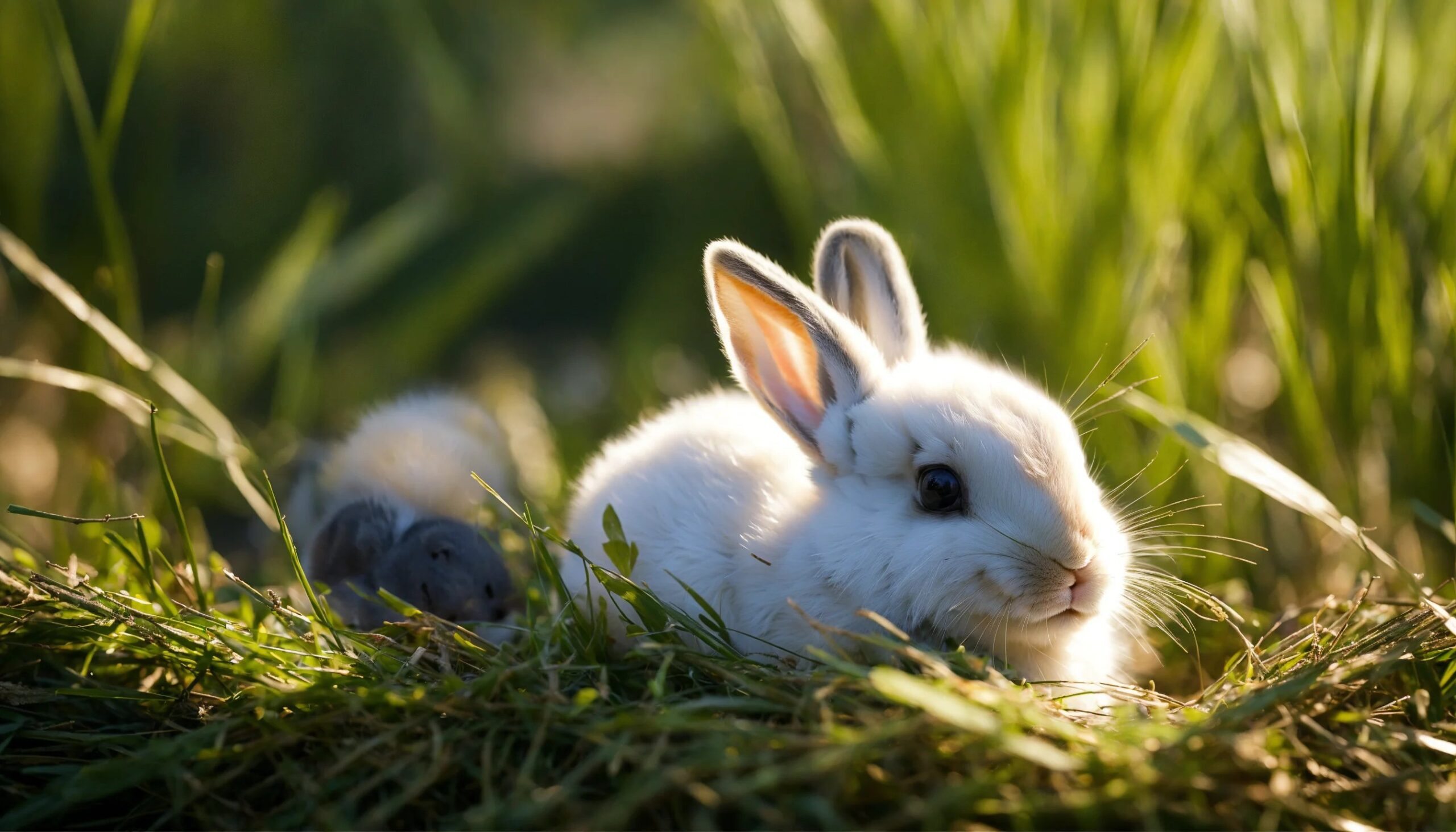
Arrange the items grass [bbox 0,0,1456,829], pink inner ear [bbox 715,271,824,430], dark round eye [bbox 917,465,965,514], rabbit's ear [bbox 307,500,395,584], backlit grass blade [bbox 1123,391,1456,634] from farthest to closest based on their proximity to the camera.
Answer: rabbit's ear [bbox 307,500,395,584] < pink inner ear [bbox 715,271,824,430] < backlit grass blade [bbox 1123,391,1456,634] < dark round eye [bbox 917,465,965,514] < grass [bbox 0,0,1456,829]

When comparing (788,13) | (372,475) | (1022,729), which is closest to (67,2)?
(372,475)

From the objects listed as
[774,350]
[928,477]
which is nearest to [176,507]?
[774,350]

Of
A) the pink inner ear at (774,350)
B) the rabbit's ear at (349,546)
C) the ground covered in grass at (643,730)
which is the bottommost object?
the ground covered in grass at (643,730)

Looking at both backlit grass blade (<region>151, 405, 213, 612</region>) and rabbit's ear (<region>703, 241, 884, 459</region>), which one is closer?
backlit grass blade (<region>151, 405, 213, 612</region>)

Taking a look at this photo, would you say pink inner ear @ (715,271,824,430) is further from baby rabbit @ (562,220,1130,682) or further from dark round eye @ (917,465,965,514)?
dark round eye @ (917,465,965,514)

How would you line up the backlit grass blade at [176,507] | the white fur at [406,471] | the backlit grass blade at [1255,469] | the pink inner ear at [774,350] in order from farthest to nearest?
the white fur at [406,471] < the pink inner ear at [774,350] < the backlit grass blade at [1255,469] < the backlit grass blade at [176,507]

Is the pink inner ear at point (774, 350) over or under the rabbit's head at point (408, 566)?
over

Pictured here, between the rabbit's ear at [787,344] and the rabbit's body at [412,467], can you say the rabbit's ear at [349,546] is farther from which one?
the rabbit's ear at [787,344]

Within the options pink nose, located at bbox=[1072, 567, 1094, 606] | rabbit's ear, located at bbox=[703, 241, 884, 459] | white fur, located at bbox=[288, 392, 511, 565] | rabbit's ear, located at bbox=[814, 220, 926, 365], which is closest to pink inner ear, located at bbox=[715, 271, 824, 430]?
rabbit's ear, located at bbox=[703, 241, 884, 459]

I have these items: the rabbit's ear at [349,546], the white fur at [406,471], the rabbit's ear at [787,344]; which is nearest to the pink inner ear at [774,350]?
the rabbit's ear at [787,344]
